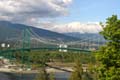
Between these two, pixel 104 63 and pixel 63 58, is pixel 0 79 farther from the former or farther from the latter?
pixel 104 63

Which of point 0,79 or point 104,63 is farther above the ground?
point 104,63

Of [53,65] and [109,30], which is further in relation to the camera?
[53,65]

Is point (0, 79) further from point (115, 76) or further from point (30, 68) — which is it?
point (115, 76)

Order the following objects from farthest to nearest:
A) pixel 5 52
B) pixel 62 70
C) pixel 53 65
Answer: pixel 53 65
pixel 62 70
pixel 5 52

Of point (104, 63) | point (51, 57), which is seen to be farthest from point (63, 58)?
point (104, 63)

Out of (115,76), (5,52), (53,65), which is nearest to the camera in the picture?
(115,76)

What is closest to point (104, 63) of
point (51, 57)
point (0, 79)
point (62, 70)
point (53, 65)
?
point (0, 79)
